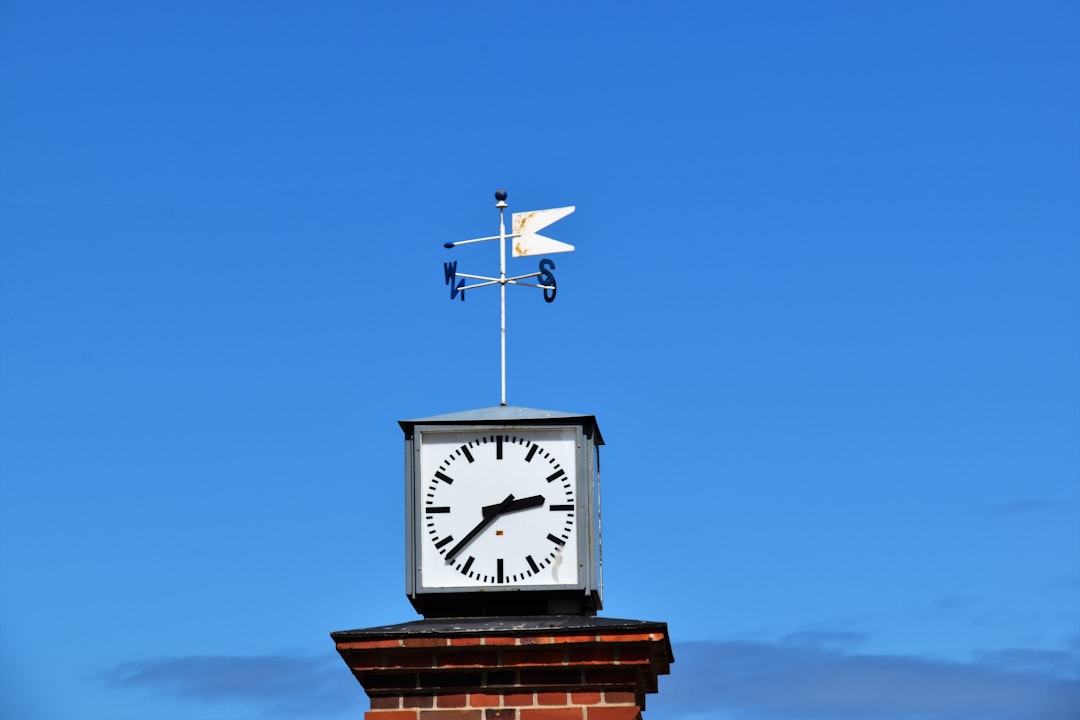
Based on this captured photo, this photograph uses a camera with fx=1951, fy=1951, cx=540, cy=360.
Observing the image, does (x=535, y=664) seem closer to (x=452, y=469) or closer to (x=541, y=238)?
(x=452, y=469)

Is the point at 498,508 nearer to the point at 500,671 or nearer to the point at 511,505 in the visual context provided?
the point at 511,505

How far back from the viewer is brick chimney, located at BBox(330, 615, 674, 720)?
13.4 meters

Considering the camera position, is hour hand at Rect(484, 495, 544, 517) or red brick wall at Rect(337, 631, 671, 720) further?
hour hand at Rect(484, 495, 544, 517)

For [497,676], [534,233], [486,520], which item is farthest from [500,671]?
[534,233]

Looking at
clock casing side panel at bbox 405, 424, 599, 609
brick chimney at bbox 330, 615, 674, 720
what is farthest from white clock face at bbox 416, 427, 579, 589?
brick chimney at bbox 330, 615, 674, 720

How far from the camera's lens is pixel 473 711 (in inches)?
530

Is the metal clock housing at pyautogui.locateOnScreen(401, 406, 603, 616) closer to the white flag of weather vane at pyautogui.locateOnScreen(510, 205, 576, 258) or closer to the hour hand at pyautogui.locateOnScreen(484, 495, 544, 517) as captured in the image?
the hour hand at pyautogui.locateOnScreen(484, 495, 544, 517)

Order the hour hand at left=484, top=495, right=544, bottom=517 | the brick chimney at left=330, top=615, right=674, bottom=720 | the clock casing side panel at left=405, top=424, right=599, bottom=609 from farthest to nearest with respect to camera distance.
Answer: the hour hand at left=484, top=495, right=544, bottom=517 < the clock casing side panel at left=405, top=424, right=599, bottom=609 < the brick chimney at left=330, top=615, right=674, bottom=720

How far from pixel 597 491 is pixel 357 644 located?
237 centimetres

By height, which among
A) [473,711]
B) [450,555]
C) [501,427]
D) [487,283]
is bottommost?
[473,711]

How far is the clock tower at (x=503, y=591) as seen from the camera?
44.0ft

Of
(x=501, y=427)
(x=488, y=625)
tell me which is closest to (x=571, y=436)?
(x=501, y=427)

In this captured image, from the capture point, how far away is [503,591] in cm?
1409

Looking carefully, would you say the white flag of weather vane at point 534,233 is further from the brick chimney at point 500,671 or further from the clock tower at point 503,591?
the brick chimney at point 500,671
